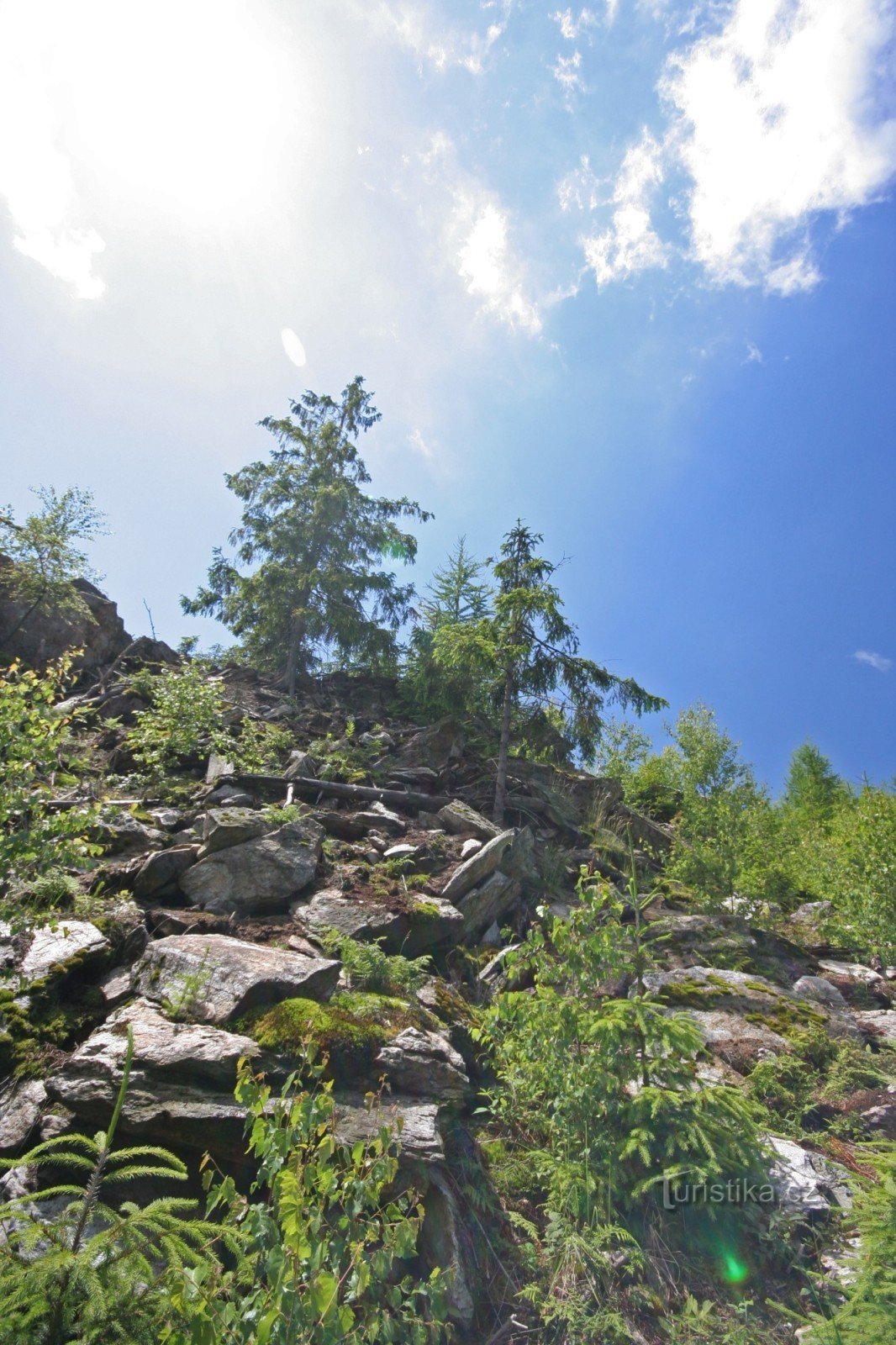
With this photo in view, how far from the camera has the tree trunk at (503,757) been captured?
1227 cm

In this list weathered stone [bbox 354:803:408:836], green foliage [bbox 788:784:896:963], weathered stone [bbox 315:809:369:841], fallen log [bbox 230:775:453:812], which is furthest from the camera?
fallen log [bbox 230:775:453:812]

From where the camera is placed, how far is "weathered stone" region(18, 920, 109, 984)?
504 cm

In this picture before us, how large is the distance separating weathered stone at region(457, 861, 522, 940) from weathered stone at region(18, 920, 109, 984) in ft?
15.1

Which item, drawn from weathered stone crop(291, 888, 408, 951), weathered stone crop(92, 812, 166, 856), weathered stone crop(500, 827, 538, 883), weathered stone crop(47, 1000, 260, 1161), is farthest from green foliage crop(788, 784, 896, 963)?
weathered stone crop(92, 812, 166, 856)

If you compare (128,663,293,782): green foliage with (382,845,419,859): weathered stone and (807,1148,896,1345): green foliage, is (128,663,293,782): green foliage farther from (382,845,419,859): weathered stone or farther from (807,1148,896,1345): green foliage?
(807,1148,896,1345): green foliage

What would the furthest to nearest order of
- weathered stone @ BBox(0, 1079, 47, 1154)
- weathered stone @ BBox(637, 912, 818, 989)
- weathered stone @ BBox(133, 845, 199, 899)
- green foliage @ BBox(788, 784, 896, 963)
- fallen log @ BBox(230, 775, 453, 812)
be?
1. fallen log @ BBox(230, 775, 453, 812)
2. green foliage @ BBox(788, 784, 896, 963)
3. weathered stone @ BBox(637, 912, 818, 989)
4. weathered stone @ BBox(133, 845, 199, 899)
5. weathered stone @ BBox(0, 1079, 47, 1154)

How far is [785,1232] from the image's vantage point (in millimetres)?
4246

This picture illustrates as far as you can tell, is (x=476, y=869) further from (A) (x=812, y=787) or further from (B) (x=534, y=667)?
(A) (x=812, y=787)

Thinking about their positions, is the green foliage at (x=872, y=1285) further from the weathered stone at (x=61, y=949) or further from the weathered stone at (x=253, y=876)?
the weathered stone at (x=253, y=876)

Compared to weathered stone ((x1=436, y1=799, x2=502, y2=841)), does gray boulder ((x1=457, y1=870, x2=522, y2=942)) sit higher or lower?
lower

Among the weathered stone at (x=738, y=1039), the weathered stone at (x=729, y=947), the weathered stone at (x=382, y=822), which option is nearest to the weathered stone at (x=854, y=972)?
the weathered stone at (x=729, y=947)

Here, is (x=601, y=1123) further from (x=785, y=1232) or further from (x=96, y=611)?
(x=96, y=611)

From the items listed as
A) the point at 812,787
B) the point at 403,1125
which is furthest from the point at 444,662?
the point at 812,787

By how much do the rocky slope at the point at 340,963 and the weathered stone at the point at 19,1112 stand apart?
0.01m
